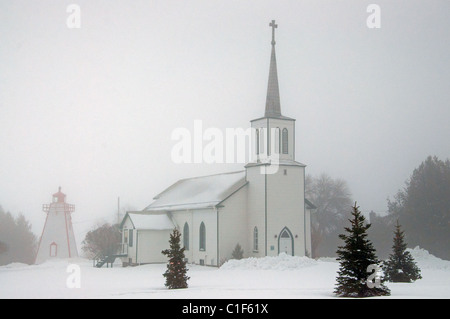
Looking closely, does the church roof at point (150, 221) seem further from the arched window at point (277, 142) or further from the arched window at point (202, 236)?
the arched window at point (277, 142)

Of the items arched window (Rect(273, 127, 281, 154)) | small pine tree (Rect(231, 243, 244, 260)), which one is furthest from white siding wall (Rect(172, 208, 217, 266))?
arched window (Rect(273, 127, 281, 154))

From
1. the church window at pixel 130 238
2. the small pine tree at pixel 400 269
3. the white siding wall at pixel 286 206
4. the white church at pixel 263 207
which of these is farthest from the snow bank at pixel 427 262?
the church window at pixel 130 238

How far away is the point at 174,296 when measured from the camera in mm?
20594

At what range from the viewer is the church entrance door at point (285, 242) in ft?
129

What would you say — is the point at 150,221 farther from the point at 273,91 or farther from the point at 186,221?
the point at 273,91

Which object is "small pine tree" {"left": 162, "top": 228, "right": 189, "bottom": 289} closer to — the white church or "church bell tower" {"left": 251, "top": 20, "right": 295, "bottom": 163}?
the white church

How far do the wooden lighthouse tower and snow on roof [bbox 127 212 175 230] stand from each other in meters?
12.0

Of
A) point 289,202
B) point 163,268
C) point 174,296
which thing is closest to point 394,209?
point 289,202

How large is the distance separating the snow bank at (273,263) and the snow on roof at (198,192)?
508 cm

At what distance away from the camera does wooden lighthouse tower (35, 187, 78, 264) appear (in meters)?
53.8

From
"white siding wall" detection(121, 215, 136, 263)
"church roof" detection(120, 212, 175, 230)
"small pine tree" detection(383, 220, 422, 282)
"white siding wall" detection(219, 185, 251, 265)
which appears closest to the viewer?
"small pine tree" detection(383, 220, 422, 282)

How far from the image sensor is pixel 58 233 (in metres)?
55.4

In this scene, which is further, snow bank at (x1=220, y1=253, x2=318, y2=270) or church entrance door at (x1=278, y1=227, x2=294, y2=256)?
church entrance door at (x1=278, y1=227, x2=294, y2=256)
